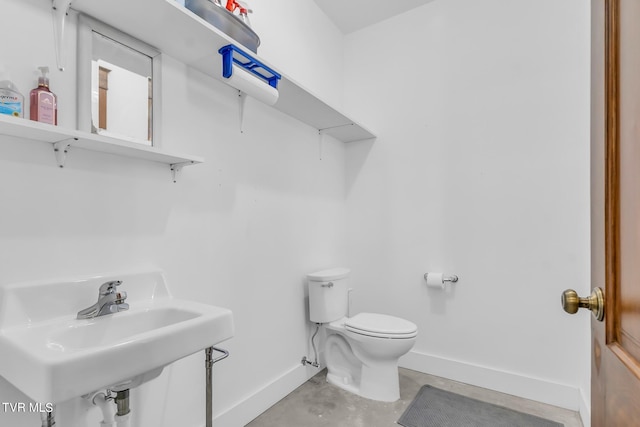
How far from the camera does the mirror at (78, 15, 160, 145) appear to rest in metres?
1.17

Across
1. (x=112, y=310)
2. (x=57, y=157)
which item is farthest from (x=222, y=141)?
(x=112, y=310)

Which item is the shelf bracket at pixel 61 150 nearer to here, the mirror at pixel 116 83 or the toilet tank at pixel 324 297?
the mirror at pixel 116 83

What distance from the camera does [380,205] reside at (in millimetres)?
2576

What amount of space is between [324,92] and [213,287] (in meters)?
1.67

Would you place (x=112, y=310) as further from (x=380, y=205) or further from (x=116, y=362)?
(x=380, y=205)

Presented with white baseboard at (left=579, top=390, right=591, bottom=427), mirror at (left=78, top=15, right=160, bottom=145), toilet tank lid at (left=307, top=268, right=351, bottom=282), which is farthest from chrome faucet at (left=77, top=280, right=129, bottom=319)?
white baseboard at (left=579, top=390, right=591, bottom=427)

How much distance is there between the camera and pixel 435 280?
226 centimetres

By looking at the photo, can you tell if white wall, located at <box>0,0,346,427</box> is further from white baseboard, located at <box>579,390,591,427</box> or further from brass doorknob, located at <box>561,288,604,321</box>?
white baseboard, located at <box>579,390,591,427</box>

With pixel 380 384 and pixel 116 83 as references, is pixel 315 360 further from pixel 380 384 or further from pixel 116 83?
pixel 116 83

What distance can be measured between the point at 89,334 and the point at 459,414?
184 cm

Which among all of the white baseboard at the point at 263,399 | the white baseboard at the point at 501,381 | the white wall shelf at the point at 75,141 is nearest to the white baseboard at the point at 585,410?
the white baseboard at the point at 501,381

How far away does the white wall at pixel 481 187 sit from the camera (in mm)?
1962

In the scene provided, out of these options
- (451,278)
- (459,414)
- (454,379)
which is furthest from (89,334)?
(454,379)

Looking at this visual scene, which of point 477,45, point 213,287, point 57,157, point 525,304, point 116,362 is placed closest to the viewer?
point 116,362
